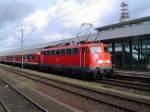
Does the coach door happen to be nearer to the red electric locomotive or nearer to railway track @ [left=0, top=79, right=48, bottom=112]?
the red electric locomotive

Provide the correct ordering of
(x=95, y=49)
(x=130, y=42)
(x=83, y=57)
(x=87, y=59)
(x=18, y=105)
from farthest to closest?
(x=130, y=42) < (x=83, y=57) < (x=95, y=49) < (x=87, y=59) < (x=18, y=105)

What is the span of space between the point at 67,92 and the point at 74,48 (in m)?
9.62

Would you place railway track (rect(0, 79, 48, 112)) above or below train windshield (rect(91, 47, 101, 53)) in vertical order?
below

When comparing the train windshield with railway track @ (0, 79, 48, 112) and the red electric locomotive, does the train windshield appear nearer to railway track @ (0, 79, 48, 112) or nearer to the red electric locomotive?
the red electric locomotive

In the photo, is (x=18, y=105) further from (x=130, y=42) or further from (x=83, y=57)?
(x=130, y=42)

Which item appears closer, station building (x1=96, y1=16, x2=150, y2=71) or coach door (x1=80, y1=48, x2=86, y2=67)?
coach door (x1=80, y1=48, x2=86, y2=67)

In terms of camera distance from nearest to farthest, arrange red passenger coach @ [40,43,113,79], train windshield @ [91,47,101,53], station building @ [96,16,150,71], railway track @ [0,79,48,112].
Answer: railway track @ [0,79,48,112], red passenger coach @ [40,43,113,79], train windshield @ [91,47,101,53], station building @ [96,16,150,71]

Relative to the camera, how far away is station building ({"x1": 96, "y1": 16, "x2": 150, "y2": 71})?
33.1 m

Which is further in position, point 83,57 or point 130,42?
point 130,42

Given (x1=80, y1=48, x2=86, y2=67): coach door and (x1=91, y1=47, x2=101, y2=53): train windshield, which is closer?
(x1=91, y1=47, x2=101, y2=53): train windshield

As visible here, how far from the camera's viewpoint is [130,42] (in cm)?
3950

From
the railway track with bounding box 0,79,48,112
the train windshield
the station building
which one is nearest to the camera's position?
the railway track with bounding box 0,79,48,112

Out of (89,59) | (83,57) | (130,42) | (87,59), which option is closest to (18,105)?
(89,59)

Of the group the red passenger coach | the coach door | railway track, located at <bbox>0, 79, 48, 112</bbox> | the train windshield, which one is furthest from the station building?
railway track, located at <bbox>0, 79, 48, 112</bbox>
